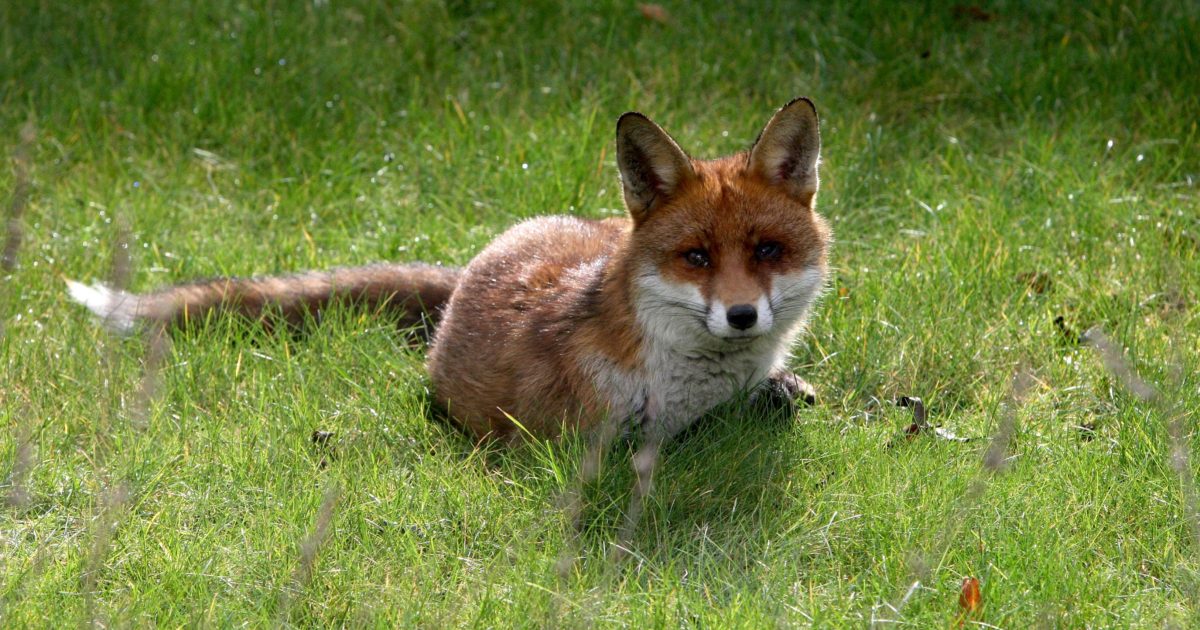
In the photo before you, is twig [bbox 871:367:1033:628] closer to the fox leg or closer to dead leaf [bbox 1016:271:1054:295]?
the fox leg

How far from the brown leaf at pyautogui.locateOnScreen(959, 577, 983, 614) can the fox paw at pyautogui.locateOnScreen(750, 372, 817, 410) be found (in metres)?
1.15

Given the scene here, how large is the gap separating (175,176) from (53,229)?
69 centimetres

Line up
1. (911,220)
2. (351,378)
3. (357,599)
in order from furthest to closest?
(911,220) < (351,378) < (357,599)

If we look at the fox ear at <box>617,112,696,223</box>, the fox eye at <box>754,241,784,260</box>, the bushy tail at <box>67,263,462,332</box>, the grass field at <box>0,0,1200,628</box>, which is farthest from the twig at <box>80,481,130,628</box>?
the fox eye at <box>754,241,784,260</box>

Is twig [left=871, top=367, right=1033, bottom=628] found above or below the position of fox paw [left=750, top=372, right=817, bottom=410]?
above

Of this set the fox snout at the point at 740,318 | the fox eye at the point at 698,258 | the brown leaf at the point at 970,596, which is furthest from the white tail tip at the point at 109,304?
the brown leaf at the point at 970,596

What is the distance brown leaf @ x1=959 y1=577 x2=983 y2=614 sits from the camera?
3.42 meters

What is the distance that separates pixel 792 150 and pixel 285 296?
84.9 inches

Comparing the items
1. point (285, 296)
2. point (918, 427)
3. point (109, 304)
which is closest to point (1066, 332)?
point (918, 427)

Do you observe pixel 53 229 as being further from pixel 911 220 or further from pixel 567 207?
pixel 911 220

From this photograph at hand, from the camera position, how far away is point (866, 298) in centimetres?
527

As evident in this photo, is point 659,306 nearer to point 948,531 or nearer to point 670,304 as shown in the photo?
point 670,304

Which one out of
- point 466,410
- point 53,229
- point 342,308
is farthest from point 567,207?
point 53,229

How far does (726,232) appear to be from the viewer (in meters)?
4.24
